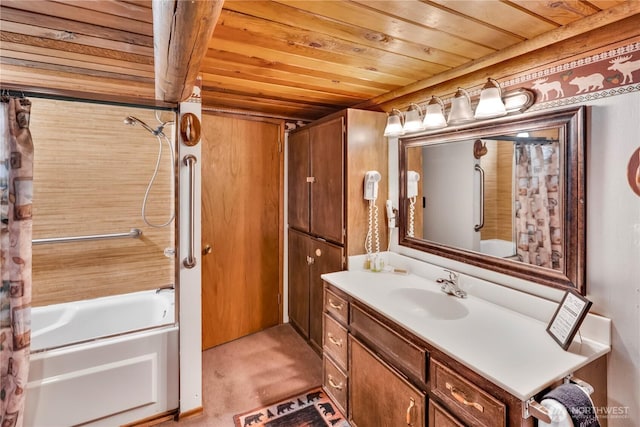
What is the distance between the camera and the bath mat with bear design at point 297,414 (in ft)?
6.14

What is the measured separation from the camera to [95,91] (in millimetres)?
1704

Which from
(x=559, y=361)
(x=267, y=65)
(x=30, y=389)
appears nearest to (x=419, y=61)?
(x=267, y=65)

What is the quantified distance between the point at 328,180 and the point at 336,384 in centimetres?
142

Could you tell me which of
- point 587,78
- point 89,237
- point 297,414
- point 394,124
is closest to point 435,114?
point 394,124

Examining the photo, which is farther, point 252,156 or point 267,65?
point 252,156

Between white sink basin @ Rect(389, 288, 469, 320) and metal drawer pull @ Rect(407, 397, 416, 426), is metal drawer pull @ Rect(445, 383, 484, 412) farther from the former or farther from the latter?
white sink basin @ Rect(389, 288, 469, 320)

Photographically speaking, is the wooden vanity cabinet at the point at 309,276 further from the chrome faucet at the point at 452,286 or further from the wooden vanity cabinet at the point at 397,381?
the chrome faucet at the point at 452,286

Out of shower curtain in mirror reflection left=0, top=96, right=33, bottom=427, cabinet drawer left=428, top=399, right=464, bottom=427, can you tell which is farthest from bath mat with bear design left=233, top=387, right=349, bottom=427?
shower curtain in mirror reflection left=0, top=96, right=33, bottom=427

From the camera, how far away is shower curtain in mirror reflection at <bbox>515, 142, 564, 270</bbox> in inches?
53.5

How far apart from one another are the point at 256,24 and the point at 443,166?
1355mm

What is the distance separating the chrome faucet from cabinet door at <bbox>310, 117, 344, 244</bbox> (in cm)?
76

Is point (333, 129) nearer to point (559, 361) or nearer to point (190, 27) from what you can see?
point (190, 27)

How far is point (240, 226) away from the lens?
287 cm

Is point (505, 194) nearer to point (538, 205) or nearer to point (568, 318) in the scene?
point (538, 205)
